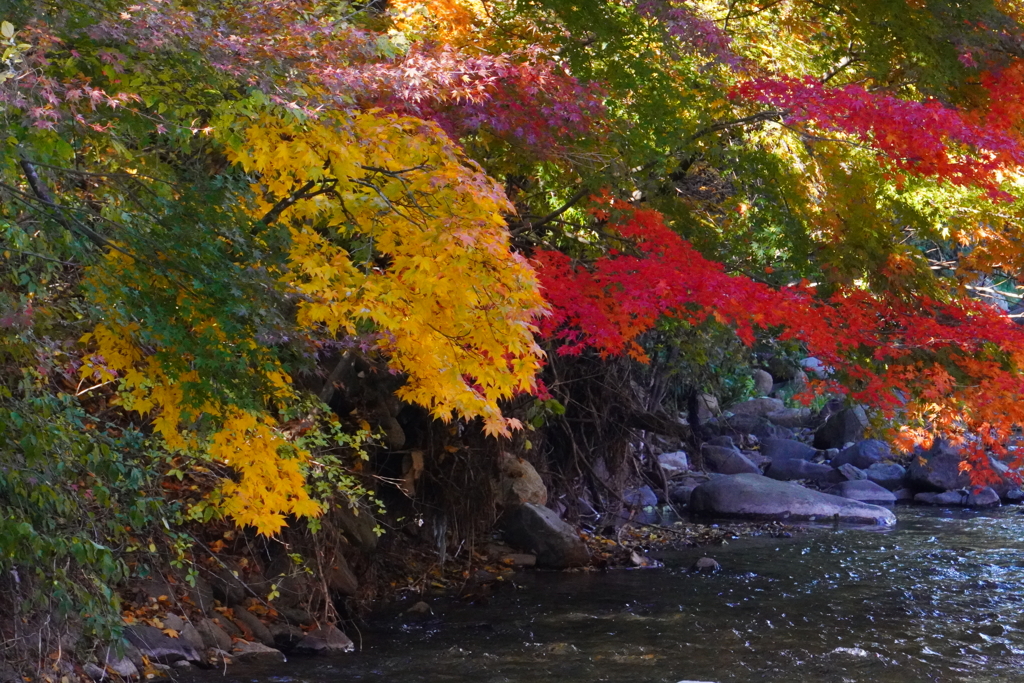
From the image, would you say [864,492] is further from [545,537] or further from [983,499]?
[545,537]

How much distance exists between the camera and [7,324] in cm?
378

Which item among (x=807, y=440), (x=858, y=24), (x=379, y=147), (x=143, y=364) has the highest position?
(x=858, y=24)

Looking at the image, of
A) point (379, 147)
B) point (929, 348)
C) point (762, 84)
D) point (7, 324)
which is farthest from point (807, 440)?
point (7, 324)

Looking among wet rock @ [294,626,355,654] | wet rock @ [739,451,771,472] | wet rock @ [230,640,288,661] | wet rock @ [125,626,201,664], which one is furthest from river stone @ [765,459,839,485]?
wet rock @ [125,626,201,664]

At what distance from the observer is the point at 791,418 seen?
25.9 meters

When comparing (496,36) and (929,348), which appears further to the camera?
(929,348)

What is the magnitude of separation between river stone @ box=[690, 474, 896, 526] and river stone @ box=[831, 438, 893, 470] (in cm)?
418

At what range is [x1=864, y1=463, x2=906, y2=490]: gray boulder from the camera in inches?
723

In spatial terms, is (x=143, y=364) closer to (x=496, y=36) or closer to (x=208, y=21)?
(x=208, y=21)

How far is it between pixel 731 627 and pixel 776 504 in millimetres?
7096

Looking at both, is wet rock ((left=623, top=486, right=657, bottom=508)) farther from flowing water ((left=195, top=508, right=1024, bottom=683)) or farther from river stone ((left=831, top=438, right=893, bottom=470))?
river stone ((left=831, top=438, right=893, bottom=470))

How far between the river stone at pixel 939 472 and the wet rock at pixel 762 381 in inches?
416

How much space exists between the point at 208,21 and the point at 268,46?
11.9 inches

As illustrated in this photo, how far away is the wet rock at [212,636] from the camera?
7367 millimetres
